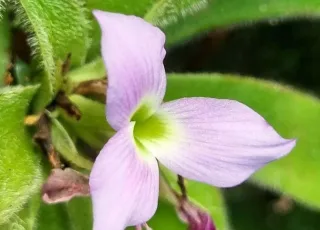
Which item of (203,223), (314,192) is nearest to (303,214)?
(314,192)

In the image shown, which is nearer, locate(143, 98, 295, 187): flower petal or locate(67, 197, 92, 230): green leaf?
locate(143, 98, 295, 187): flower petal

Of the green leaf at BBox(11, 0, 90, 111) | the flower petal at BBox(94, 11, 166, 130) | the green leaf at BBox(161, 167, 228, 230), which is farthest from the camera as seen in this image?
the green leaf at BBox(161, 167, 228, 230)

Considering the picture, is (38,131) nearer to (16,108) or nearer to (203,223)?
(16,108)

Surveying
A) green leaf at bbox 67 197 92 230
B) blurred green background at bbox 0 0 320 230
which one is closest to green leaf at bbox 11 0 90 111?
blurred green background at bbox 0 0 320 230

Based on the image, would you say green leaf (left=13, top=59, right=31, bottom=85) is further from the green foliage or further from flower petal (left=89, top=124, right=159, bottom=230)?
flower petal (left=89, top=124, right=159, bottom=230)

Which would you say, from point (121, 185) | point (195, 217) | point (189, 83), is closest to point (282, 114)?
point (189, 83)

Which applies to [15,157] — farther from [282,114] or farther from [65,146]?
[282,114]
